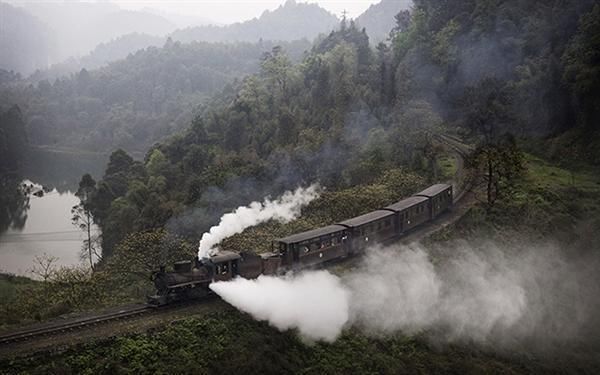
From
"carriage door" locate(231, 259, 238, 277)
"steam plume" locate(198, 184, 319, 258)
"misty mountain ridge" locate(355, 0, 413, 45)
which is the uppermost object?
"misty mountain ridge" locate(355, 0, 413, 45)

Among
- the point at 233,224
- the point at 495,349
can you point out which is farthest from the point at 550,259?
the point at 233,224

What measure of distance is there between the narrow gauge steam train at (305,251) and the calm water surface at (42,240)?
30.8 metres

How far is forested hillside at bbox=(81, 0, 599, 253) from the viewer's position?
147ft

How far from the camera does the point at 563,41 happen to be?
5131 centimetres

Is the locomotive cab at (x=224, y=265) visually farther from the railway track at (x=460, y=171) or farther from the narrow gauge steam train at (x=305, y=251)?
the railway track at (x=460, y=171)

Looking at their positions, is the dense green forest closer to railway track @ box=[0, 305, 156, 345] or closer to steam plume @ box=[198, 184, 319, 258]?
steam plume @ box=[198, 184, 319, 258]

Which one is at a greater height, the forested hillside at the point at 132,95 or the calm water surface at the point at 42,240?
the forested hillside at the point at 132,95

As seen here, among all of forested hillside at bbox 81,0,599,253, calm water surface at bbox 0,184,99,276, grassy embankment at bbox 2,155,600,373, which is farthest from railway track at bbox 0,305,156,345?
calm water surface at bbox 0,184,99,276

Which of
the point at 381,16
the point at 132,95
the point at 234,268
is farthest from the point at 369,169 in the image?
the point at 381,16

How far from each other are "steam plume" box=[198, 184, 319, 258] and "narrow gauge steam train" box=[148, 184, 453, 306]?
147cm

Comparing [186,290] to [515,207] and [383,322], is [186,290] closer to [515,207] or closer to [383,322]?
[383,322]

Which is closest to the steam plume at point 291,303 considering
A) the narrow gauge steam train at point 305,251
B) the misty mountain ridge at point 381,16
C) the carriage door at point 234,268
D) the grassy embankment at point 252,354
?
the carriage door at point 234,268

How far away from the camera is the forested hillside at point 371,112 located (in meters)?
44.9

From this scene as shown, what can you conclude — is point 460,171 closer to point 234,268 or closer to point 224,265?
point 234,268
